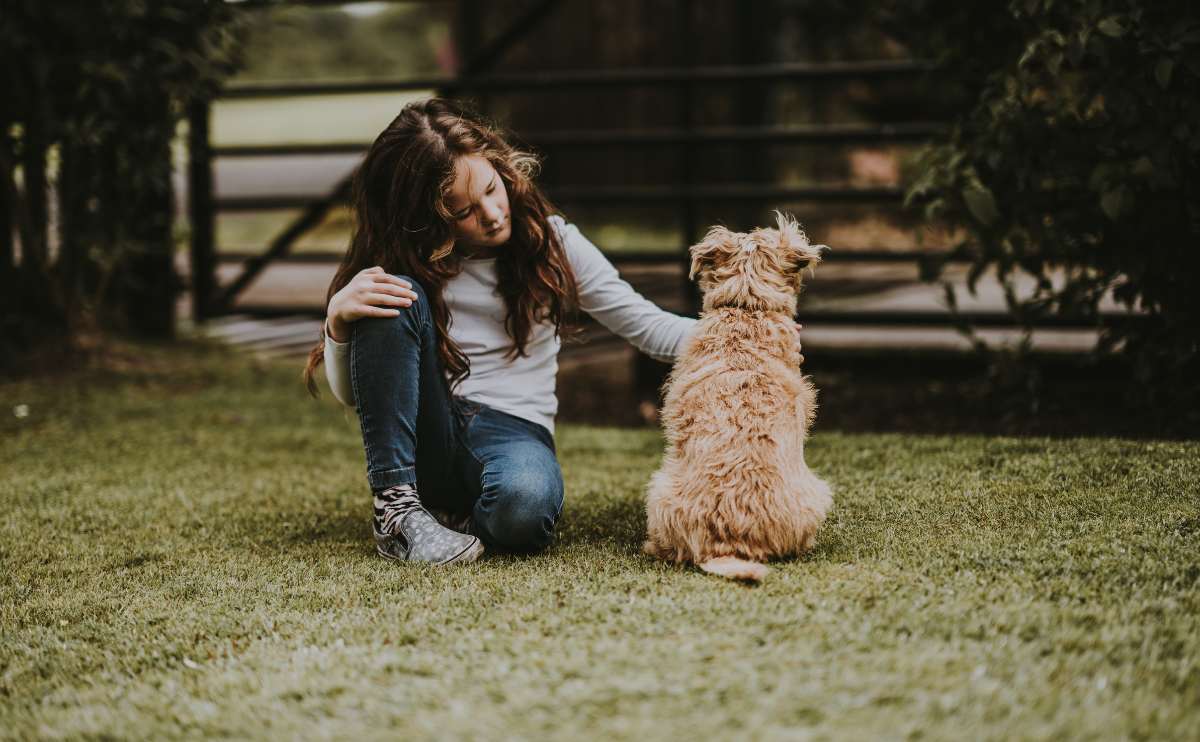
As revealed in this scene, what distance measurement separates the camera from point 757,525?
94.5 inches

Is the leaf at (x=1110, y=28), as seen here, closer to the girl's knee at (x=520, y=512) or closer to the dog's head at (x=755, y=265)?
the dog's head at (x=755, y=265)

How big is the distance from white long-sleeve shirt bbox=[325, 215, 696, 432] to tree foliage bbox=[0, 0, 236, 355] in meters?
3.24

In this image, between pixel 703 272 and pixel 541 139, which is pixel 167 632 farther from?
pixel 541 139

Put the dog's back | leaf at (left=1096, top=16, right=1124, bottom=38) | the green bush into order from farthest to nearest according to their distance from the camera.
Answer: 1. the green bush
2. leaf at (left=1096, top=16, right=1124, bottom=38)
3. the dog's back

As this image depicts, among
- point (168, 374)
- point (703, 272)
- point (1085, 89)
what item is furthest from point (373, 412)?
point (168, 374)

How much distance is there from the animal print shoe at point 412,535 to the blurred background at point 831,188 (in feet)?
3.64

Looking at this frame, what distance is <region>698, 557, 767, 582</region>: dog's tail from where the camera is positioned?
2.30m

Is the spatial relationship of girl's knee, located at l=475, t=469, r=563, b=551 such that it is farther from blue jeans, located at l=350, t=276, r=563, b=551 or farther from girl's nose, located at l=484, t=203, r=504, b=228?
girl's nose, located at l=484, t=203, r=504, b=228

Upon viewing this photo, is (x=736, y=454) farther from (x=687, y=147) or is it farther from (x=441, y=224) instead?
(x=687, y=147)

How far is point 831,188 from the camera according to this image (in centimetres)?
580

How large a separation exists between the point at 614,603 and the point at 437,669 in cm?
43

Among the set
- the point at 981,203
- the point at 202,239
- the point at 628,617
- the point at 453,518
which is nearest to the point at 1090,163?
the point at 981,203

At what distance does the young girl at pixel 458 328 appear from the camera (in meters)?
2.69

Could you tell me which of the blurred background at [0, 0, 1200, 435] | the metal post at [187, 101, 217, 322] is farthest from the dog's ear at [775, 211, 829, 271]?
the metal post at [187, 101, 217, 322]
